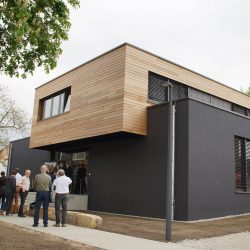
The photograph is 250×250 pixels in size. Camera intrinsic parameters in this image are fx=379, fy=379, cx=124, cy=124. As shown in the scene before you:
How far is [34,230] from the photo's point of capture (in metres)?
10.8

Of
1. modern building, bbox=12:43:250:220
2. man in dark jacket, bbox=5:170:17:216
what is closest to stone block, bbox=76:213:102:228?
man in dark jacket, bbox=5:170:17:216

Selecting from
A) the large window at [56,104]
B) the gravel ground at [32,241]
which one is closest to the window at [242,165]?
the large window at [56,104]

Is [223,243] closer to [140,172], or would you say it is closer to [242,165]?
[140,172]

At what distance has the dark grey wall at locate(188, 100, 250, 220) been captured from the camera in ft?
47.1

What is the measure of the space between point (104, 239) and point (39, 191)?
3272mm

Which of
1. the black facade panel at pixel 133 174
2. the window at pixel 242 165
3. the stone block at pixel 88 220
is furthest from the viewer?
the window at pixel 242 165

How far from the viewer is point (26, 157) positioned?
88.5ft

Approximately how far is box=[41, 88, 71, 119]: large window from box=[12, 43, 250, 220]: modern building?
0.41 meters

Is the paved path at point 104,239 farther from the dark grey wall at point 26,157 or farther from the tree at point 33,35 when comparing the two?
the dark grey wall at point 26,157

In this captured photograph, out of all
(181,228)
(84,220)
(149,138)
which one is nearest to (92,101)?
(149,138)

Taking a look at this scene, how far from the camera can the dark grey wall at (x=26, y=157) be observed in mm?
24770

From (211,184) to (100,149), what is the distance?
19.7ft

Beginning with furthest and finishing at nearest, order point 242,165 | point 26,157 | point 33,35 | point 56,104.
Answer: point 26,157 → point 56,104 → point 242,165 → point 33,35

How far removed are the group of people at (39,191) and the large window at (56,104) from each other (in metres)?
6.09
